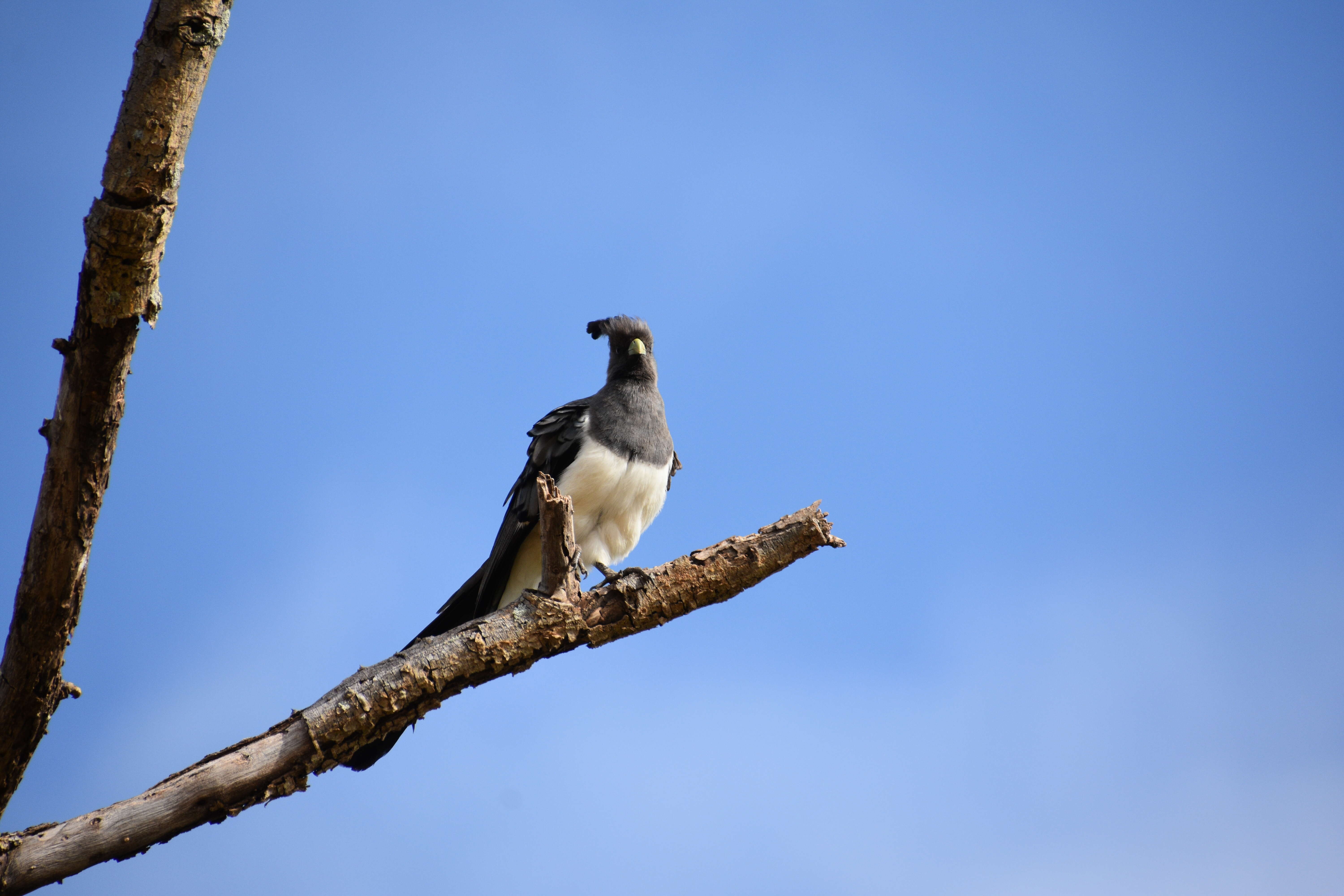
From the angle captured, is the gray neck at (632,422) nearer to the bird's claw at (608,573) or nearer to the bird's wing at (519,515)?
the bird's wing at (519,515)

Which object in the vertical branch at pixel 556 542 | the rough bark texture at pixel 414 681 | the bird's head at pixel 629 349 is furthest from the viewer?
the bird's head at pixel 629 349

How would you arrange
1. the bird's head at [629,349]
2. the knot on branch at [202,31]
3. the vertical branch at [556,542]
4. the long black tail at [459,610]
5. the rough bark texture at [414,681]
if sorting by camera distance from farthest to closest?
the bird's head at [629,349]
the long black tail at [459,610]
the vertical branch at [556,542]
the rough bark texture at [414,681]
the knot on branch at [202,31]

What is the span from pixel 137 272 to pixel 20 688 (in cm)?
190

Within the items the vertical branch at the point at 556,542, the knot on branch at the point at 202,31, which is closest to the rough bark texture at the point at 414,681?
the vertical branch at the point at 556,542

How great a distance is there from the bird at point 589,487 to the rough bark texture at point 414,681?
919mm

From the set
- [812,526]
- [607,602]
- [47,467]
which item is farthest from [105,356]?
[812,526]

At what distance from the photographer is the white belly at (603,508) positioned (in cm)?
534

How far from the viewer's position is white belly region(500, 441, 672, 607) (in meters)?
5.34

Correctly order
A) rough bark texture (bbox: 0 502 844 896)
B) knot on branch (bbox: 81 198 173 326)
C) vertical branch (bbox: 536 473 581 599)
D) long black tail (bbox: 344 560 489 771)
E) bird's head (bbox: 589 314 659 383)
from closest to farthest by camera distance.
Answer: knot on branch (bbox: 81 198 173 326)
rough bark texture (bbox: 0 502 844 896)
vertical branch (bbox: 536 473 581 599)
long black tail (bbox: 344 560 489 771)
bird's head (bbox: 589 314 659 383)

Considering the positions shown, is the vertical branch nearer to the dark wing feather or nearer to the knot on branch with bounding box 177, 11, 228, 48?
Answer: the dark wing feather

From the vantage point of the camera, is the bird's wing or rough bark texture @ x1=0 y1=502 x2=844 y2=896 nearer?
rough bark texture @ x1=0 y1=502 x2=844 y2=896

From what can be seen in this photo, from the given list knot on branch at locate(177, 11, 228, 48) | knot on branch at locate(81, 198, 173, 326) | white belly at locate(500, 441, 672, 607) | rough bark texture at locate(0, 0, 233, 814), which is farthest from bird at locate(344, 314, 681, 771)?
knot on branch at locate(177, 11, 228, 48)

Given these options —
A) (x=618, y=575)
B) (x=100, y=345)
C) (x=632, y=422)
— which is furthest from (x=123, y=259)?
(x=632, y=422)

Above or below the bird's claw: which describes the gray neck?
above
